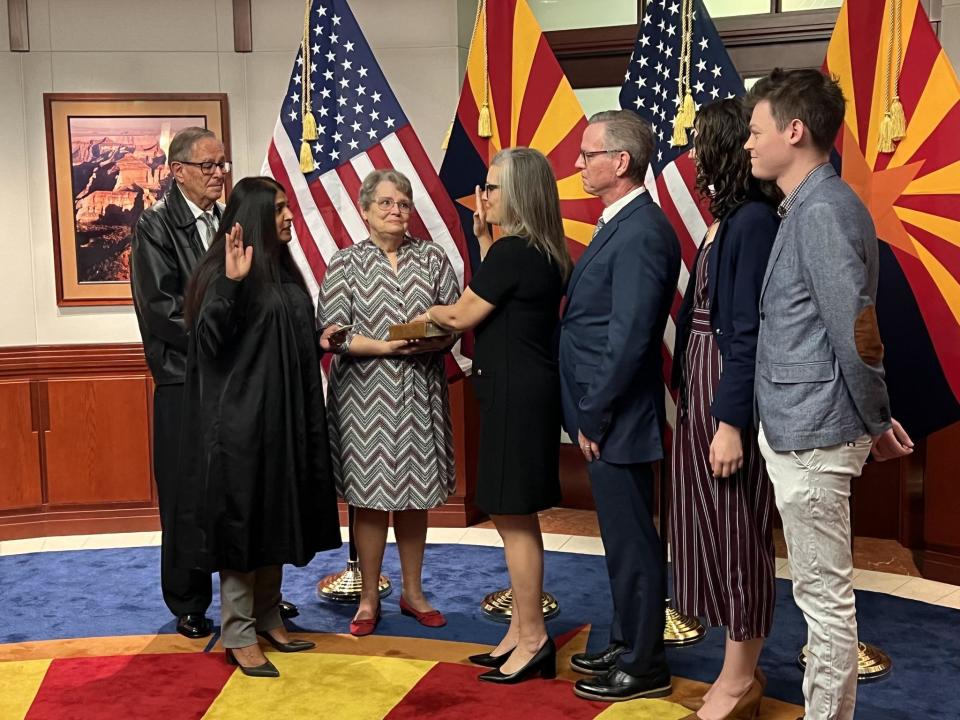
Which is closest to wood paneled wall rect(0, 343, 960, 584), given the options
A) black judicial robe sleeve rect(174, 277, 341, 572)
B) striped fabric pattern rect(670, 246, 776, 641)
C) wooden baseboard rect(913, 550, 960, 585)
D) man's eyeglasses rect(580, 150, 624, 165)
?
wooden baseboard rect(913, 550, 960, 585)

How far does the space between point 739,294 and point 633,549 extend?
85 centimetres

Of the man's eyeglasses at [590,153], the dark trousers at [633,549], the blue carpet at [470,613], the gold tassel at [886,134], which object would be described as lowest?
the blue carpet at [470,613]

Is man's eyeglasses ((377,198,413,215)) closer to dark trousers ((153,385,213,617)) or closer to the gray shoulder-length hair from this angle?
the gray shoulder-length hair

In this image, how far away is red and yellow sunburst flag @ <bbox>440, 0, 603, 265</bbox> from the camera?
13.6 feet

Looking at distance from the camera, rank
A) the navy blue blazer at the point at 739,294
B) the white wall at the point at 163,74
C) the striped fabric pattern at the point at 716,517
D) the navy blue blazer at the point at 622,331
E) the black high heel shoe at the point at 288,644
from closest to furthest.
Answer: the navy blue blazer at the point at 739,294 < the striped fabric pattern at the point at 716,517 < the navy blue blazer at the point at 622,331 < the black high heel shoe at the point at 288,644 < the white wall at the point at 163,74

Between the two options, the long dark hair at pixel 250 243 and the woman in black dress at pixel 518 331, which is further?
the long dark hair at pixel 250 243

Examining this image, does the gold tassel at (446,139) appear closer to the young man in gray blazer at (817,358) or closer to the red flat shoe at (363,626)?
the red flat shoe at (363,626)

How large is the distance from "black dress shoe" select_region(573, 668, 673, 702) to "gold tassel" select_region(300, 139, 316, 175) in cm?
227

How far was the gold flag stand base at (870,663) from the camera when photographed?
3412 millimetres

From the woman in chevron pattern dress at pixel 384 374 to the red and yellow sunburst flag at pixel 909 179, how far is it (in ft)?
4.78

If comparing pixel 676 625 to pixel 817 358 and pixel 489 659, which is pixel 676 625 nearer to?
pixel 489 659

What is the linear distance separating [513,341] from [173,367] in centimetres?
130

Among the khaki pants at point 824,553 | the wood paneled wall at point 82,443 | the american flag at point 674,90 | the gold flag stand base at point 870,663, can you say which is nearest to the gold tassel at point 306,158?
the american flag at point 674,90

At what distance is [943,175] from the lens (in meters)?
3.52
